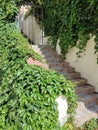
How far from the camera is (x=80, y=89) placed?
8.43 meters

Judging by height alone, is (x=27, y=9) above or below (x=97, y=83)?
above

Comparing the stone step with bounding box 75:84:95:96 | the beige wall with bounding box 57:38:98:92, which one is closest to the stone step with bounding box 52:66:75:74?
the beige wall with bounding box 57:38:98:92

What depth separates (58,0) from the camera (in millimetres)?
11047

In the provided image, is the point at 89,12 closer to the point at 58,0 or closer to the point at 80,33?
the point at 80,33

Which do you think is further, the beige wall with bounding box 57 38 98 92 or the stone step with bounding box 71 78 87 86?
the stone step with bounding box 71 78 87 86

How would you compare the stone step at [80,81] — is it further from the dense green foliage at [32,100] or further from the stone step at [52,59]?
the dense green foliage at [32,100]

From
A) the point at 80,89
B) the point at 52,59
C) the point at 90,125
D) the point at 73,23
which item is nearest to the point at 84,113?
the point at 90,125

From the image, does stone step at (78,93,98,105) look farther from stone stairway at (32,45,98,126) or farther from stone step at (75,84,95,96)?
stone step at (75,84,95,96)

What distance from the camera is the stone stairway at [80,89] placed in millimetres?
7090

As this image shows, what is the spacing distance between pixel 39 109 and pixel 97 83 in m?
3.87

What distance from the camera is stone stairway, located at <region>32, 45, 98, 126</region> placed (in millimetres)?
7090

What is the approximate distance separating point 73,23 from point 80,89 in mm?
2434

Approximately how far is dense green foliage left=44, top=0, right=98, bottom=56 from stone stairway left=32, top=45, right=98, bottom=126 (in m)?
0.52

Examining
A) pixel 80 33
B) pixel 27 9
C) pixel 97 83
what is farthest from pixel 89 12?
pixel 27 9
